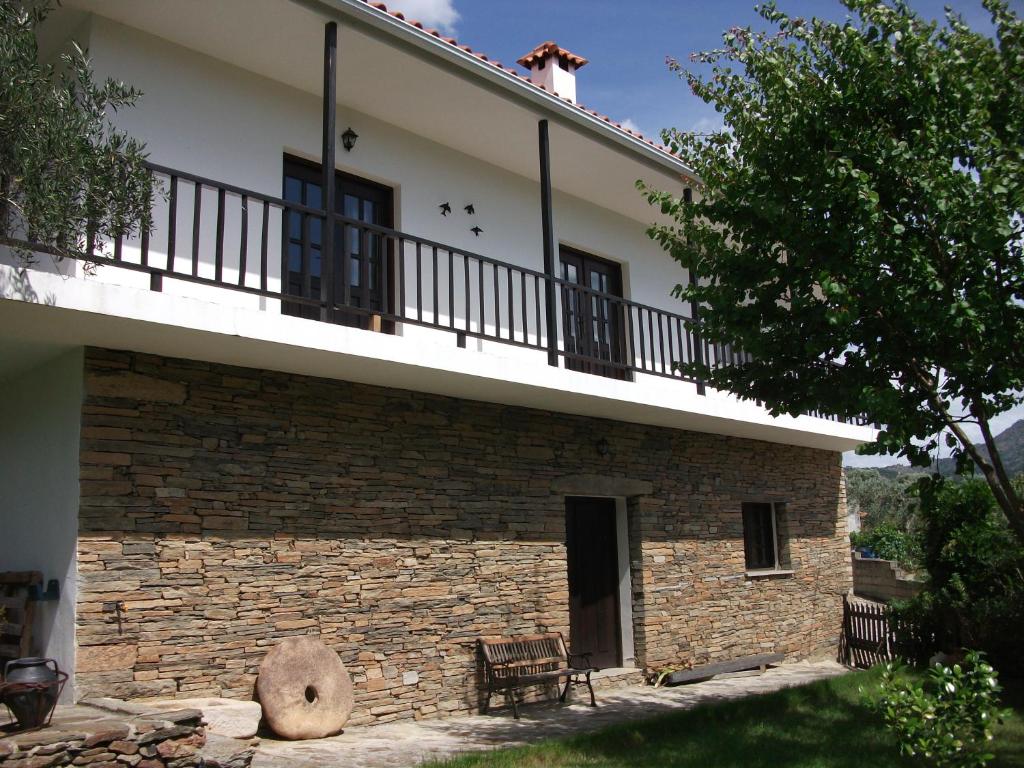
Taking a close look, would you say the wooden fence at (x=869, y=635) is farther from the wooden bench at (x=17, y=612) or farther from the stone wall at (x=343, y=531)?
the wooden bench at (x=17, y=612)

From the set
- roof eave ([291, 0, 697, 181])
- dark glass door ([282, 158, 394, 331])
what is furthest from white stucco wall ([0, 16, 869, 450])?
roof eave ([291, 0, 697, 181])

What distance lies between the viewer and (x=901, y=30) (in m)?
6.00

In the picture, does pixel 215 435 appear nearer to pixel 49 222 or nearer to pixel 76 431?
pixel 76 431

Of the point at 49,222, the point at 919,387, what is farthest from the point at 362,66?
the point at 919,387

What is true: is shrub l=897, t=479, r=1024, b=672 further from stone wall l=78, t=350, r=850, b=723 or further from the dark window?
stone wall l=78, t=350, r=850, b=723

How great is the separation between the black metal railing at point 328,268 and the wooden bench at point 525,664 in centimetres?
A: 285

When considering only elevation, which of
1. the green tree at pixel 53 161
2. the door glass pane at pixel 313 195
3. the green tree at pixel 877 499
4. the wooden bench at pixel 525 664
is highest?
the door glass pane at pixel 313 195

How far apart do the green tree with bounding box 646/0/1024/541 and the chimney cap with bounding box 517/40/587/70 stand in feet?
18.1

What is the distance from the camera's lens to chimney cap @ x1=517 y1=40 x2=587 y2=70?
11984 mm

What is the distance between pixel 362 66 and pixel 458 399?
322 centimetres

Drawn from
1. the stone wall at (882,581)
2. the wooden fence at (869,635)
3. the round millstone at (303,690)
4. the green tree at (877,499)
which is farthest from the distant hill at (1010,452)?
the round millstone at (303,690)

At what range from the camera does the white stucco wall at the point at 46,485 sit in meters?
6.61

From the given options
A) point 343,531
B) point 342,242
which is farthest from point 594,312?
point 343,531

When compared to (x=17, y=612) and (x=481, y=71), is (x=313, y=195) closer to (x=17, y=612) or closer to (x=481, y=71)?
(x=481, y=71)
